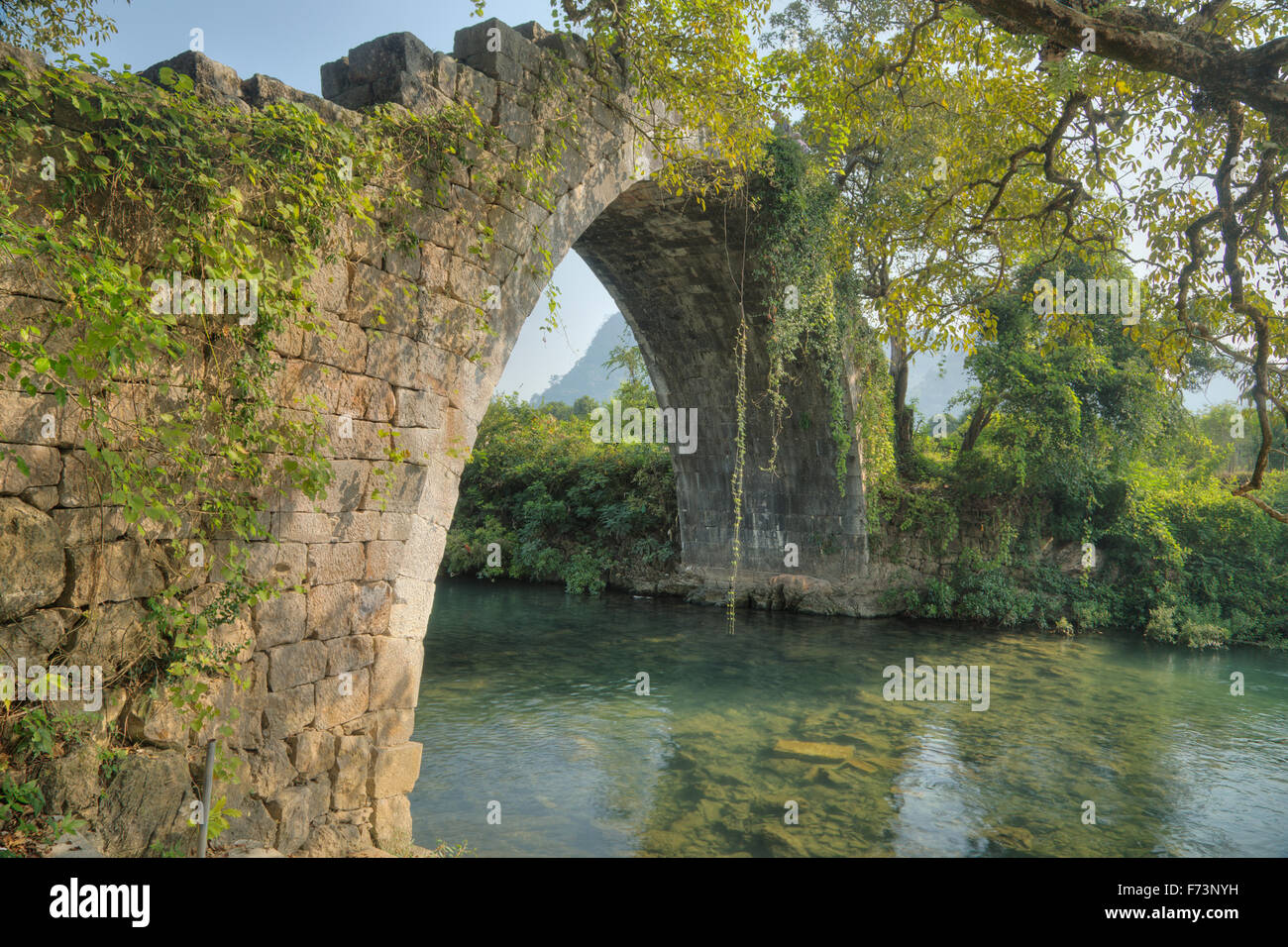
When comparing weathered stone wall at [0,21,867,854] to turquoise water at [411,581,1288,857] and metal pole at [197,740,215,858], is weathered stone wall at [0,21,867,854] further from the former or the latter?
turquoise water at [411,581,1288,857]

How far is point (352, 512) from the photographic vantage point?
4.21 meters

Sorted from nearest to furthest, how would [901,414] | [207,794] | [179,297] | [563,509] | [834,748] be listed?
[179,297], [207,794], [834,748], [901,414], [563,509]

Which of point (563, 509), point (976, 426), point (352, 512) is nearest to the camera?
point (352, 512)

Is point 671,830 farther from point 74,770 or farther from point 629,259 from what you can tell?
point 629,259

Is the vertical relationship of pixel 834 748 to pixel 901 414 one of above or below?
below

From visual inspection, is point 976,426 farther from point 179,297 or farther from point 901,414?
point 179,297

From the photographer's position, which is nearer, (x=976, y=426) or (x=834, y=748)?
(x=834, y=748)

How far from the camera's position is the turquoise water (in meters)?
5.54

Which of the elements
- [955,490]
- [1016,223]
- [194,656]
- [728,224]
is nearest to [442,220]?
[194,656]

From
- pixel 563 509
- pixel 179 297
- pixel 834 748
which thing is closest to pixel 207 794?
pixel 179 297

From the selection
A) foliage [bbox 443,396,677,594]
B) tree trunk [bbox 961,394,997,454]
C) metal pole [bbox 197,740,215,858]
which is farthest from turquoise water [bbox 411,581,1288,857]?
foliage [bbox 443,396,677,594]

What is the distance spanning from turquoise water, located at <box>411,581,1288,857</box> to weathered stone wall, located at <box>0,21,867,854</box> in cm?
142

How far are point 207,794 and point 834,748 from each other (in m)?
5.43

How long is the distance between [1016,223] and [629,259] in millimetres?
5926
